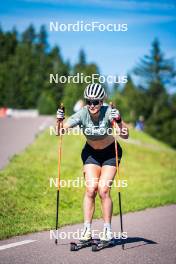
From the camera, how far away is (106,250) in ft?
23.8

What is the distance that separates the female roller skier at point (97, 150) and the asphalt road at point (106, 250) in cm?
43

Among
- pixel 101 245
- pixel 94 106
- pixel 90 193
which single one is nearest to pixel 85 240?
pixel 101 245

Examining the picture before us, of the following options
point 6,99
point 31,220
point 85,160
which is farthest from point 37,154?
point 6,99

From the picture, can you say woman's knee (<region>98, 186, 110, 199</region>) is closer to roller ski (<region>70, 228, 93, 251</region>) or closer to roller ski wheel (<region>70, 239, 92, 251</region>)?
roller ski (<region>70, 228, 93, 251</region>)

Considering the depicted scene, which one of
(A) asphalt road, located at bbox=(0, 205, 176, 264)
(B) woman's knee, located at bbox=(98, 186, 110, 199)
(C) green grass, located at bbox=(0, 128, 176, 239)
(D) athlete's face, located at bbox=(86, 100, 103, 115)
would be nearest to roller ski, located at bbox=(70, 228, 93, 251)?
(A) asphalt road, located at bbox=(0, 205, 176, 264)

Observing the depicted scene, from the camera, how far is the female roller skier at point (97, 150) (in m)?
7.40

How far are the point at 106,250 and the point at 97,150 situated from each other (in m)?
1.44

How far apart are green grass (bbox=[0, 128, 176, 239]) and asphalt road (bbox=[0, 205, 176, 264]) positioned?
696 mm

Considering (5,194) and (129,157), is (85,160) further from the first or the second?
A: (129,157)

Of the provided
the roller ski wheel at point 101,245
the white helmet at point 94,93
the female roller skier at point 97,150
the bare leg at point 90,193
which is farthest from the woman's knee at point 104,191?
the white helmet at point 94,93

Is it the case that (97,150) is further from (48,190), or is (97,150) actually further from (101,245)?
(48,190)

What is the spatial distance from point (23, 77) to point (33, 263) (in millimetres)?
126945

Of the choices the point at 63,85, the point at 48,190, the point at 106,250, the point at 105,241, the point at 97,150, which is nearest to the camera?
the point at 106,250

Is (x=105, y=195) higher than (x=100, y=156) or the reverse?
the reverse
